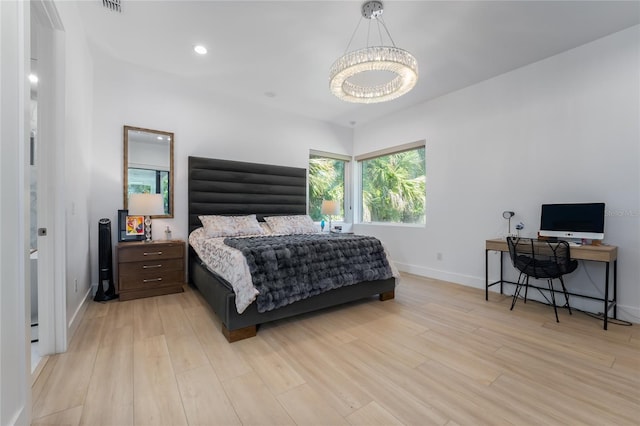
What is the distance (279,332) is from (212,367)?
2.18 ft

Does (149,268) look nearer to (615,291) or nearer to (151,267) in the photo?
(151,267)

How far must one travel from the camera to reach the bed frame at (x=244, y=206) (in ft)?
7.51

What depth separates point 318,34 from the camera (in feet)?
8.87

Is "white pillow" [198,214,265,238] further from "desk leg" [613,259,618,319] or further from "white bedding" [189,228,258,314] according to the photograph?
"desk leg" [613,259,618,319]

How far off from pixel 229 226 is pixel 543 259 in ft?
12.1

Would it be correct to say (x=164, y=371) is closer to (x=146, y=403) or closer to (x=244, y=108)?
(x=146, y=403)

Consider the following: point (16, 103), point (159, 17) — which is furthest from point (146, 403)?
point (159, 17)

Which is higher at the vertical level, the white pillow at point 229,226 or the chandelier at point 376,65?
the chandelier at point 376,65

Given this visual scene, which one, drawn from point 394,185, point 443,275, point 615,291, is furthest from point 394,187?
point 615,291

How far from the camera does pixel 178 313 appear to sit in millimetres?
2760

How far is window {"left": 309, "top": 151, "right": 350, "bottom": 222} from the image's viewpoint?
533 cm

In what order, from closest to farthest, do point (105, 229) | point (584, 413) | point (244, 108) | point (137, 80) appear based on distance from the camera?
point (584, 413), point (105, 229), point (137, 80), point (244, 108)

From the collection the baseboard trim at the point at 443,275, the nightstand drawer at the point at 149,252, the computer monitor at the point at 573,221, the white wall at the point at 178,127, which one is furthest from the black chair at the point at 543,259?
the nightstand drawer at the point at 149,252

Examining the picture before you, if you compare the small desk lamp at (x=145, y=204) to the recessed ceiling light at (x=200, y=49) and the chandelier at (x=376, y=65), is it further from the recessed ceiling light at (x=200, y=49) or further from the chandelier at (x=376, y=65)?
the chandelier at (x=376, y=65)
